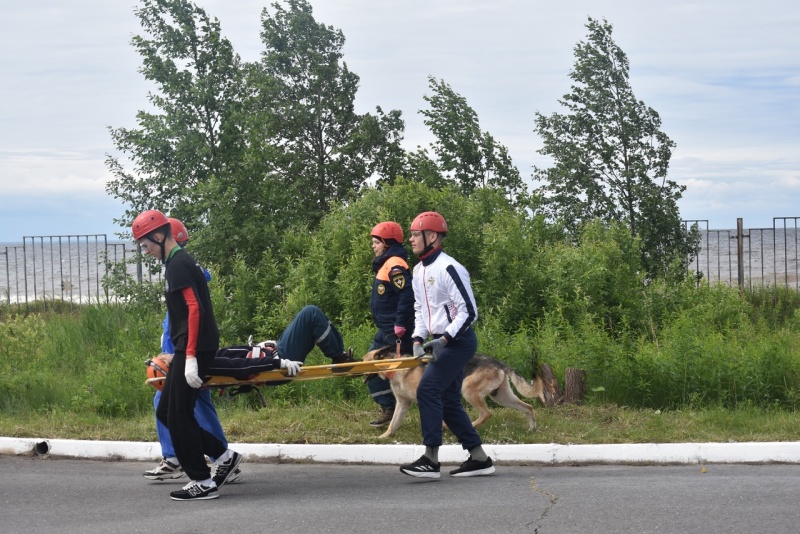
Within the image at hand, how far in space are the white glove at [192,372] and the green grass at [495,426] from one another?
78.9 inches

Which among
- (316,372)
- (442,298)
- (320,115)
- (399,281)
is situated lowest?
(316,372)

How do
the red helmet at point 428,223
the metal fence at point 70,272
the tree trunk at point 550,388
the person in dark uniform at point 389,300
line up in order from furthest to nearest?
1. the metal fence at point 70,272
2. the tree trunk at point 550,388
3. the person in dark uniform at point 389,300
4. the red helmet at point 428,223

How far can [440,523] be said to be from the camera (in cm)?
588

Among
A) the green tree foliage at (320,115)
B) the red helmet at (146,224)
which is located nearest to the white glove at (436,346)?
the red helmet at (146,224)

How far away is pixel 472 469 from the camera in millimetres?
7289

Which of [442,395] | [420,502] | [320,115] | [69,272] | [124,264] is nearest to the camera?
[420,502]

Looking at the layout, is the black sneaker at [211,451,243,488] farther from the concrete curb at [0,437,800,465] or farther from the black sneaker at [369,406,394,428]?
the black sneaker at [369,406,394,428]

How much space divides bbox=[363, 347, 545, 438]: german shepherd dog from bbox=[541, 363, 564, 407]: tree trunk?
78 centimetres

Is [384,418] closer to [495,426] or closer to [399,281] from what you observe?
[495,426]

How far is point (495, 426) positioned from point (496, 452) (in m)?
0.77

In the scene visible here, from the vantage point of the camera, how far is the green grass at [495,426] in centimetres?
809

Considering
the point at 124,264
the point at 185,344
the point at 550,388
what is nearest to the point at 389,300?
the point at 550,388

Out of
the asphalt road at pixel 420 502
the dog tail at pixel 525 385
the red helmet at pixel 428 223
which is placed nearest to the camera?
the asphalt road at pixel 420 502

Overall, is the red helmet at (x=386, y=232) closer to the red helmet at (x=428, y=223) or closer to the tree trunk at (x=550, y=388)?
the red helmet at (x=428, y=223)
